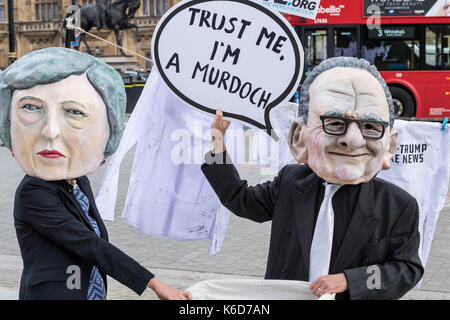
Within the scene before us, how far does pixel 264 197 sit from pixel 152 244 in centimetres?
475

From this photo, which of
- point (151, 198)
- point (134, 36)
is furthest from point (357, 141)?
point (134, 36)

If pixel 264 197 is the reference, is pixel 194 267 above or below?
below

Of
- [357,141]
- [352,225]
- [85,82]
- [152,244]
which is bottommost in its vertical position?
[152,244]

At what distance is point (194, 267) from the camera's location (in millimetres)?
6516

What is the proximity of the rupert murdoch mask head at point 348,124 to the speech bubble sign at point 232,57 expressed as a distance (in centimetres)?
20

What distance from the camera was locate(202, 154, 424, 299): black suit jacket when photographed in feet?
8.16

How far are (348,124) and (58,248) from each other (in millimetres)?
1132

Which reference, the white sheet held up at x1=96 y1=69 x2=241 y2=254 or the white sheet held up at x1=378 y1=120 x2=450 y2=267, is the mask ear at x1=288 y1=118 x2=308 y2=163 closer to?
the white sheet held up at x1=96 y1=69 x2=241 y2=254

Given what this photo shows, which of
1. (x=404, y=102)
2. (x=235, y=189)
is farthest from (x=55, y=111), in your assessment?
(x=404, y=102)

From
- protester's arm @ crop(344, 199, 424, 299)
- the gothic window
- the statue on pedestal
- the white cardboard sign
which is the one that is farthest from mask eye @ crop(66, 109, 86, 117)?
the gothic window

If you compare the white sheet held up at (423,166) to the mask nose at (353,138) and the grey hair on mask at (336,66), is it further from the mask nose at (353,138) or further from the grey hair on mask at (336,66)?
the mask nose at (353,138)

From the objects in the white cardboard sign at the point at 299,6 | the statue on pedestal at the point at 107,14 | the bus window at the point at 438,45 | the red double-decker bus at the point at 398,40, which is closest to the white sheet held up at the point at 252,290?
the white cardboard sign at the point at 299,6

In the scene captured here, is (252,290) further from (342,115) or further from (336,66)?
(336,66)

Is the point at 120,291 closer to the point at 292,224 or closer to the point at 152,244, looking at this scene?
the point at 152,244
